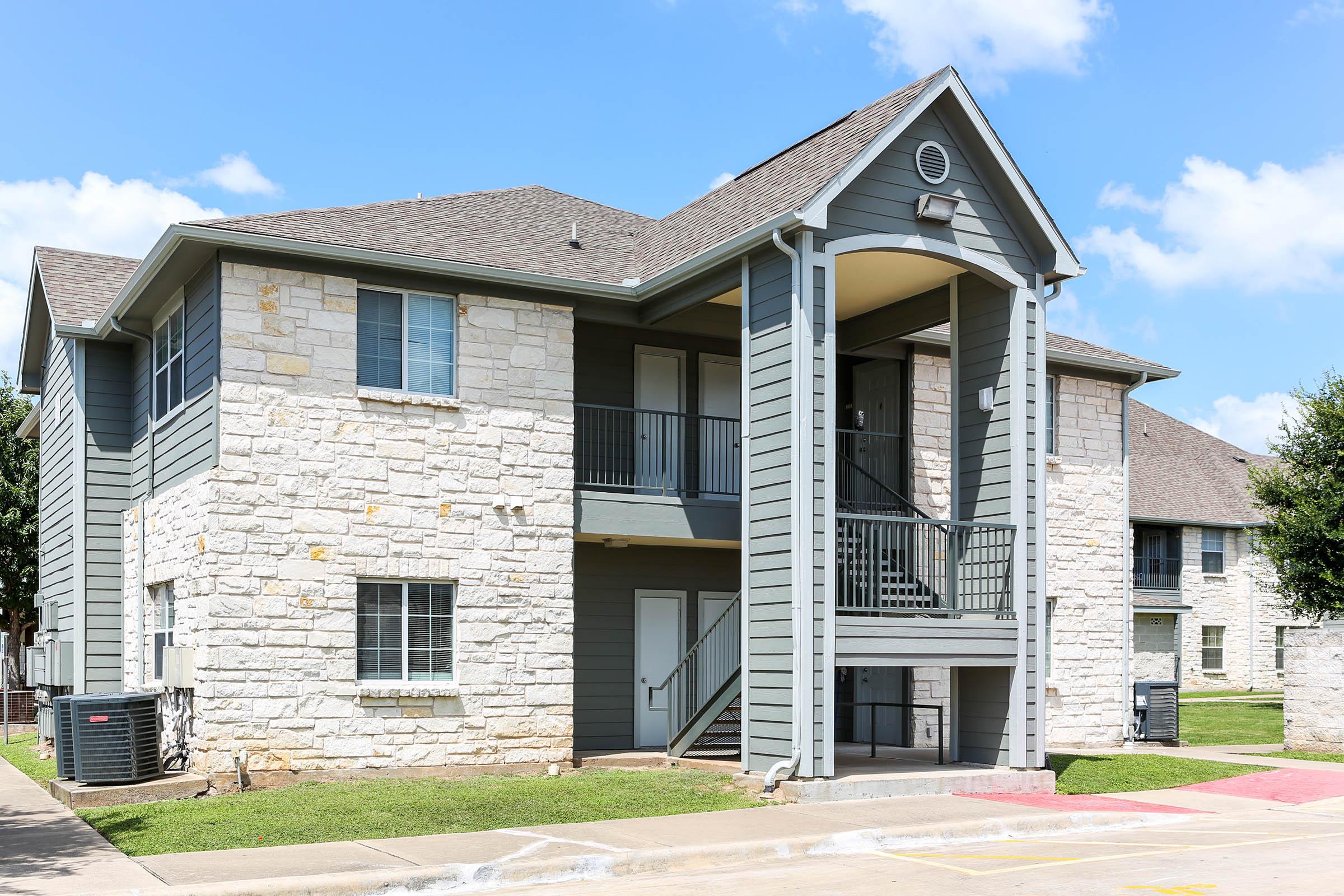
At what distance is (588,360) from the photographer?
57.9 ft

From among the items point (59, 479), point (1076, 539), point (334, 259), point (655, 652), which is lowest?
point (655, 652)

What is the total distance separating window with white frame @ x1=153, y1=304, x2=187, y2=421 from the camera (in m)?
16.1

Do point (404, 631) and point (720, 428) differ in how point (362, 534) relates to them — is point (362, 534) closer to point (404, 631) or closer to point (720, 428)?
point (404, 631)

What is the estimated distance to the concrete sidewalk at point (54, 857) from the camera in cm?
884

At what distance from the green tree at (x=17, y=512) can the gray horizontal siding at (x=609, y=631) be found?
18.1 metres

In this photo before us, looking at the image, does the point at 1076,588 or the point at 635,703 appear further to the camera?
the point at 1076,588

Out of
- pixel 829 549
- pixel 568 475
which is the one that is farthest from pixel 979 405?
pixel 568 475

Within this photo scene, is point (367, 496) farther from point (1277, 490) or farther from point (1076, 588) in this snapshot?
point (1277, 490)

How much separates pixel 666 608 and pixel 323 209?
281 inches

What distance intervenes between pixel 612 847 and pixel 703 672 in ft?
21.6

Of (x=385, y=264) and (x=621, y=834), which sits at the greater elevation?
(x=385, y=264)

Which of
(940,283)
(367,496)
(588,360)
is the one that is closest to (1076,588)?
(940,283)

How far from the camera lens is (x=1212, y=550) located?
40.4 meters

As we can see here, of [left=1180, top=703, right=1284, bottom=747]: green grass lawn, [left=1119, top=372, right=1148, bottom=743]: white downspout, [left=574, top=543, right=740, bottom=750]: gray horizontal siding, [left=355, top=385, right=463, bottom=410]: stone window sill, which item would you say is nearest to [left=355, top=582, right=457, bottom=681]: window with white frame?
[left=355, top=385, right=463, bottom=410]: stone window sill
